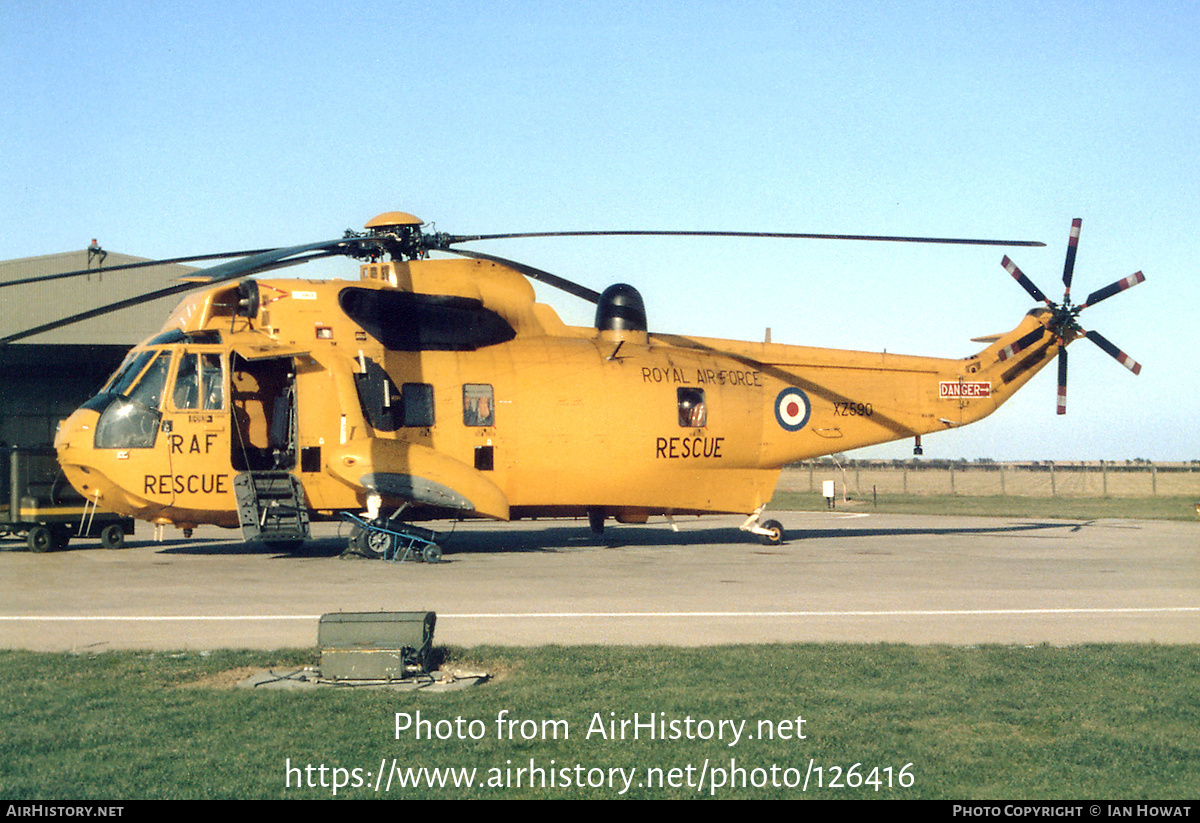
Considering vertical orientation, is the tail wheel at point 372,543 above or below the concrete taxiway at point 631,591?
above

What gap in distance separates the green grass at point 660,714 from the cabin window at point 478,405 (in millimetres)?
10581

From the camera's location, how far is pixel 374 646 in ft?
27.6

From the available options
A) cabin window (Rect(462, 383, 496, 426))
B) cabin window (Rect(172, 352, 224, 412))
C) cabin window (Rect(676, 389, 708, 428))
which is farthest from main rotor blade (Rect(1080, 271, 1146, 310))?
cabin window (Rect(172, 352, 224, 412))

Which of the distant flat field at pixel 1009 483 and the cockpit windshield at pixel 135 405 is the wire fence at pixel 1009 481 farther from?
→ the cockpit windshield at pixel 135 405

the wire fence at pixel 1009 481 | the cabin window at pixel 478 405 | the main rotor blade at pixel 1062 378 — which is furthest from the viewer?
the wire fence at pixel 1009 481

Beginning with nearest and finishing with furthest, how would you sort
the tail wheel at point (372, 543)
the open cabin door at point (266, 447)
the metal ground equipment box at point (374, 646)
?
1. the metal ground equipment box at point (374, 646)
2. the open cabin door at point (266, 447)
3. the tail wheel at point (372, 543)

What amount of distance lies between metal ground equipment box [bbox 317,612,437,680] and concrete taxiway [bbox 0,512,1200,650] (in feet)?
4.85

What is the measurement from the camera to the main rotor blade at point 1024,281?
2411 cm

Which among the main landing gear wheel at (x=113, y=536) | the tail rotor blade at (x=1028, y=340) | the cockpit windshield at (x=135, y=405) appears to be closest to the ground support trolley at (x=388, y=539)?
the cockpit windshield at (x=135, y=405)

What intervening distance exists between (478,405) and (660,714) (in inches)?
518

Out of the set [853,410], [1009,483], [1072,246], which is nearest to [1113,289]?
[1072,246]

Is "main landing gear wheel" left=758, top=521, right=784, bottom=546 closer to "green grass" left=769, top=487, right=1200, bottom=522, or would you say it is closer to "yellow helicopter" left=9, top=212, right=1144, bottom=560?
"yellow helicopter" left=9, top=212, right=1144, bottom=560

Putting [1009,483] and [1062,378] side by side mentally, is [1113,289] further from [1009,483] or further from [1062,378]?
[1009,483]

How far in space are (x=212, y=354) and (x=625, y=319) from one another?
810 centimetres
